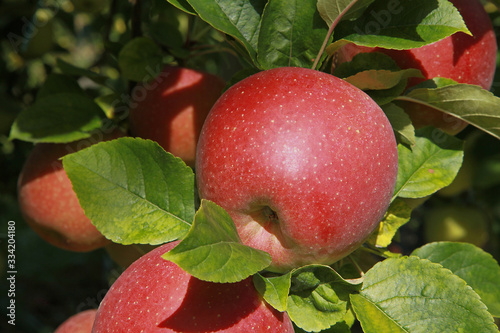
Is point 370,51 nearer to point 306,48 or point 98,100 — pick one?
point 306,48

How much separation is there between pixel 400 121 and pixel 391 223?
205 mm

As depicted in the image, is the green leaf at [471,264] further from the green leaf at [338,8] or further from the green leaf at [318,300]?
the green leaf at [338,8]

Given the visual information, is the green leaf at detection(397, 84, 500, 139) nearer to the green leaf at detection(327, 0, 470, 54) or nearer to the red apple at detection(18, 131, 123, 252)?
the green leaf at detection(327, 0, 470, 54)

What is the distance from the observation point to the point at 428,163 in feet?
3.34

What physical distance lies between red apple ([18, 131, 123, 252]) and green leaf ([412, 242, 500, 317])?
2.64 ft

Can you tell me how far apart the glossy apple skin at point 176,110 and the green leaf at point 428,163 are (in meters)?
0.47

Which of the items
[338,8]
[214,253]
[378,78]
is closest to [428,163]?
[378,78]

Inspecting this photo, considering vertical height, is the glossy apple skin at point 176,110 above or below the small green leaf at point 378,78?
below

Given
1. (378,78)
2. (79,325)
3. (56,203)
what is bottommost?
(79,325)

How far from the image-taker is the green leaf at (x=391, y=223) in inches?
39.0

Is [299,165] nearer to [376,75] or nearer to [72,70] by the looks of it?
[376,75]

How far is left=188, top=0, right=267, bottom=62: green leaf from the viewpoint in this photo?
855 millimetres

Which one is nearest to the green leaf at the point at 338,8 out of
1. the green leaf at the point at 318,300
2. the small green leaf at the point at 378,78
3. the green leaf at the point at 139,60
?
the small green leaf at the point at 378,78

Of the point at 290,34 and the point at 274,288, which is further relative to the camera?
the point at 290,34
